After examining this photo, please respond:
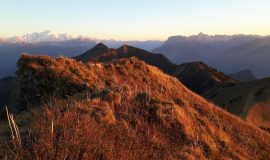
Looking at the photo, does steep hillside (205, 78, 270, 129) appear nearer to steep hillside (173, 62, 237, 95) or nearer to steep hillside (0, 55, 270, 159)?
steep hillside (173, 62, 237, 95)

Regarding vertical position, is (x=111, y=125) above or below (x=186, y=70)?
above

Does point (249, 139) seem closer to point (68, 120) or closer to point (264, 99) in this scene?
point (68, 120)

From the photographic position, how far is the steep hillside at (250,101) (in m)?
54.5

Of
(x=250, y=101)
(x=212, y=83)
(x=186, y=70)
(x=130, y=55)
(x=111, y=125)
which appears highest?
(x=111, y=125)

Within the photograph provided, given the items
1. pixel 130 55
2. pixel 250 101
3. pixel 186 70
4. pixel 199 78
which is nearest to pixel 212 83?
pixel 199 78

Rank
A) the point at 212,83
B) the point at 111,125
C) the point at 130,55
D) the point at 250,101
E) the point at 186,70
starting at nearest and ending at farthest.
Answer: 1. the point at 111,125
2. the point at 250,101
3. the point at 212,83
4. the point at 186,70
5. the point at 130,55

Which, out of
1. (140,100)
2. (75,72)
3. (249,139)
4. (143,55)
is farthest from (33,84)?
(143,55)

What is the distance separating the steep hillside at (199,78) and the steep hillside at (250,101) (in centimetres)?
3091

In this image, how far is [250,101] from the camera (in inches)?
2406

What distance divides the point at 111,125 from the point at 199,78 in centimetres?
11642

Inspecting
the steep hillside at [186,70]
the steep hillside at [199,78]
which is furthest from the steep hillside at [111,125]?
the steep hillside at [199,78]

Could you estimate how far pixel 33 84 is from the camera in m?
21.6

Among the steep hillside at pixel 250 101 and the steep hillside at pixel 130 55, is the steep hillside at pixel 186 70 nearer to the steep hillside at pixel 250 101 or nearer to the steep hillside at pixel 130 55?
the steep hillside at pixel 130 55

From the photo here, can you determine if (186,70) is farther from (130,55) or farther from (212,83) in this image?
(130,55)
